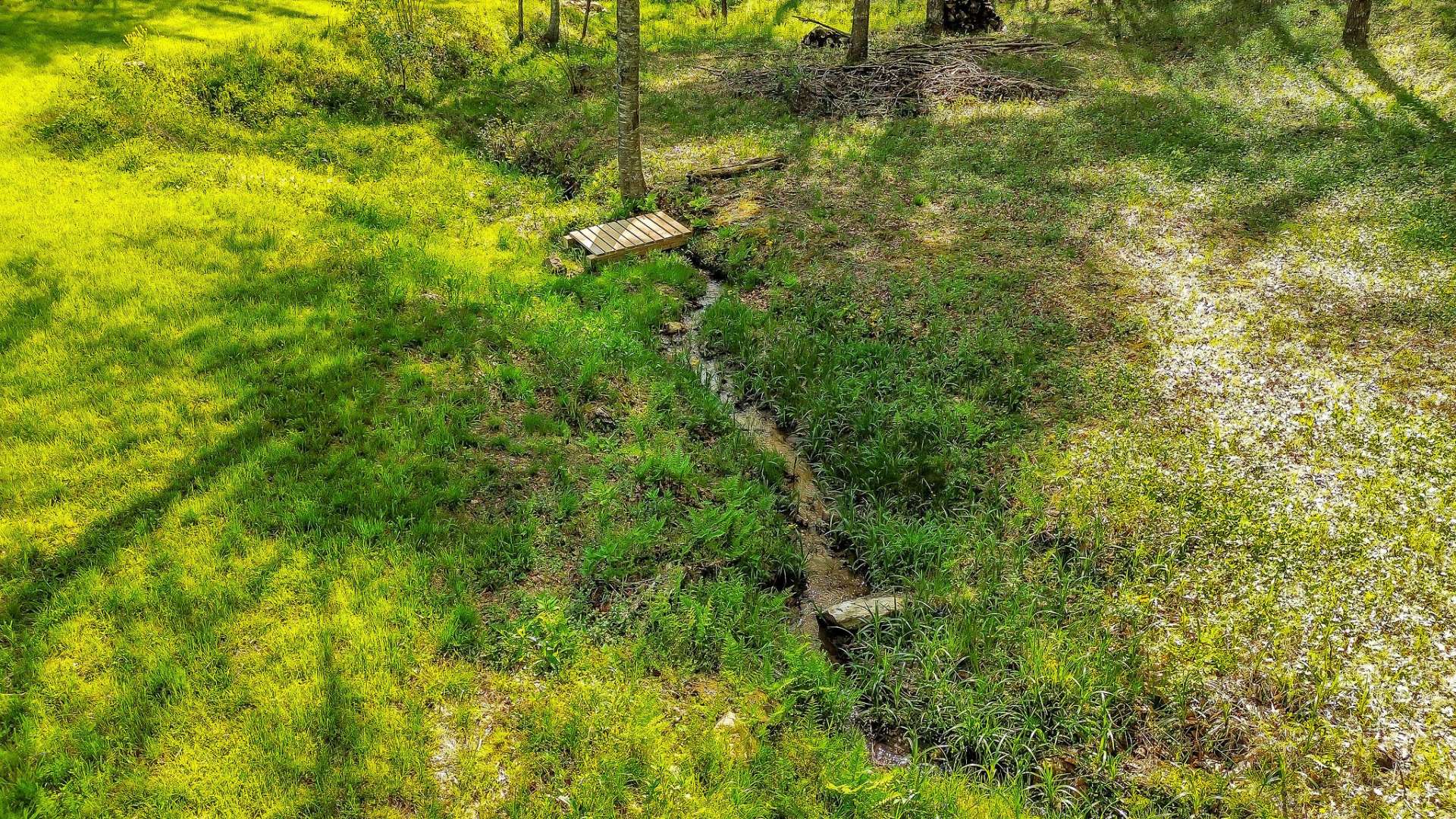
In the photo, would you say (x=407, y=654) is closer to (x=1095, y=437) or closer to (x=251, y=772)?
(x=251, y=772)

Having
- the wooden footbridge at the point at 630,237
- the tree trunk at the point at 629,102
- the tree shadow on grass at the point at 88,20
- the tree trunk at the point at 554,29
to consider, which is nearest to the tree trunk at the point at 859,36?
the tree trunk at the point at 554,29

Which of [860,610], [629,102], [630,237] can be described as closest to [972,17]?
[629,102]

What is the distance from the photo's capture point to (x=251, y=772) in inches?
149

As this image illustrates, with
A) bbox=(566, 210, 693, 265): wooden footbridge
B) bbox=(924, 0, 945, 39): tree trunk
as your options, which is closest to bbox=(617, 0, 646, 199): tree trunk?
bbox=(566, 210, 693, 265): wooden footbridge

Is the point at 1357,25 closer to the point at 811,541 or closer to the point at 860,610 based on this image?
the point at 811,541

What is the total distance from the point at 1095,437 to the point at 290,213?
10.4 meters

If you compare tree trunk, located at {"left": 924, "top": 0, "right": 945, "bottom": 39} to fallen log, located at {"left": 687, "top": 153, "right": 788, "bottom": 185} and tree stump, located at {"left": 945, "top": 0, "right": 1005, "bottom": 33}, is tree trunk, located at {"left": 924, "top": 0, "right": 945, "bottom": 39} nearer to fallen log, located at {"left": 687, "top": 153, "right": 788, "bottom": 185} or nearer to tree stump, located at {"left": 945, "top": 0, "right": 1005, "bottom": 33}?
tree stump, located at {"left": 945, "top": 0, "right": 1005, "bottom": 33}

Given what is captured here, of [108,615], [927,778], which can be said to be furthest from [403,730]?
[927,778]

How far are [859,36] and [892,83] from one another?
222 centimetres

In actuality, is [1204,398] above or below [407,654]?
above

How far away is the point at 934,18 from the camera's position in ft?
64.4

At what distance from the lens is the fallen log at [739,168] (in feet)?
39.4

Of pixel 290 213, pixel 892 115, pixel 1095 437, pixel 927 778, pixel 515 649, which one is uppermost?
pixel 892 115

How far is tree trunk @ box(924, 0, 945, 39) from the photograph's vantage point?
1943cm
